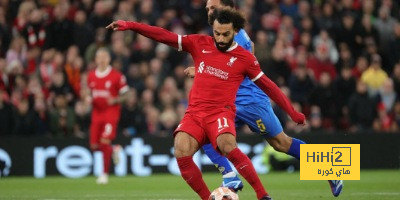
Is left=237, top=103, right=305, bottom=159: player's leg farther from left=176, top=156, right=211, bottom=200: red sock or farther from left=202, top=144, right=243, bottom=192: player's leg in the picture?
left=176, top=156, right=211, bottom=200: red sock

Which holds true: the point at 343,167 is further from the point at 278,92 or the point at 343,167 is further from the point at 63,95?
the point at 63,95

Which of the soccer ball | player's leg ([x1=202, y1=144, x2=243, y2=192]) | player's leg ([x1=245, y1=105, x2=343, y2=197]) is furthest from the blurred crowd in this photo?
the soccer ball

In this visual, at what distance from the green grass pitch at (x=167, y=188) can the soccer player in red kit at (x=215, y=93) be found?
226 centimetres

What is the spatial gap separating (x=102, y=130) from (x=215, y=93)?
736cm

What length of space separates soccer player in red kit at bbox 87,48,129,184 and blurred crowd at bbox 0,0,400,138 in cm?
223

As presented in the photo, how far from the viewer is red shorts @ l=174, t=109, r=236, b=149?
10.1 metres

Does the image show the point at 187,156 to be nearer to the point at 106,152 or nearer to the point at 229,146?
the point at 229,146

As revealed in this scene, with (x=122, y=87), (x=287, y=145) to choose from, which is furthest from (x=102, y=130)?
(x=287, y=145)

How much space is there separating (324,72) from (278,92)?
35.1 feet

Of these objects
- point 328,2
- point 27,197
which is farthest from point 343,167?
point 328,2

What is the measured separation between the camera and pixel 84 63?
20766 mm

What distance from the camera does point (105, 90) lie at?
17281 mm

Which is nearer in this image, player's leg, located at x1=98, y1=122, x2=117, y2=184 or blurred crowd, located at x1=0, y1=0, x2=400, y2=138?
player's leg, located at x1=98, y1=122, x2=117, y2=184

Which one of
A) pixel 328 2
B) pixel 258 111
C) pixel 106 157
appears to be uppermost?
pixel 328 2
